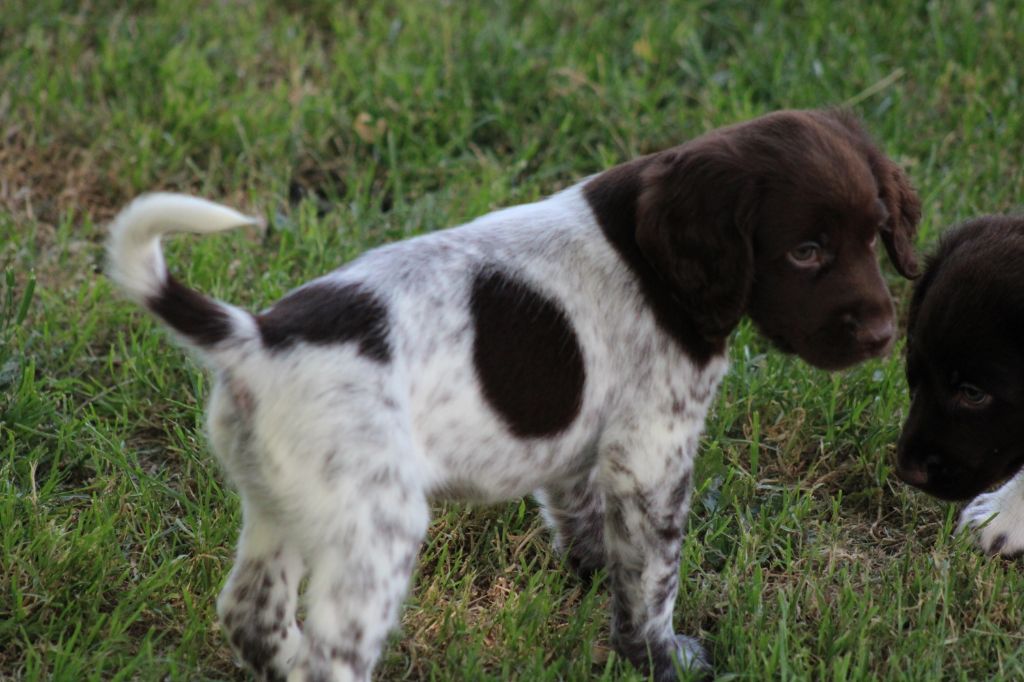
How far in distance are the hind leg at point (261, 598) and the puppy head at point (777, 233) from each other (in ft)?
3.99

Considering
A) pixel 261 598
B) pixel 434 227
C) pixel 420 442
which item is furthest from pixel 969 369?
pixel 434 227

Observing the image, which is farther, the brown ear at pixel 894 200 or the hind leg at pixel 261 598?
the brown ear at pixel 894 200

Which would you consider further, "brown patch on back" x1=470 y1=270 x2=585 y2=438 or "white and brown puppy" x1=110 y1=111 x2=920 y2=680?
"brown patch on back" x1=470 y1=270 x2=585 y2=438

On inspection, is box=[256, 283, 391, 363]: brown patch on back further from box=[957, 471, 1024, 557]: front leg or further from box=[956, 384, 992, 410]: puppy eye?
box=[957, 471, 1024, 557]: front leg

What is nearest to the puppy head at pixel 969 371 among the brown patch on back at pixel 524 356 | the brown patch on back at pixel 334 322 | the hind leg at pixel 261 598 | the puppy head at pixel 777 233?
the puppy head at pixel 777 233

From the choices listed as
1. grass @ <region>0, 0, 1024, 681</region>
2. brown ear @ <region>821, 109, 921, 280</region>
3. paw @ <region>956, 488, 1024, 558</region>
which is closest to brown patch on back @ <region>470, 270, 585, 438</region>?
grass @ <region>0, 0, 1024, 681</region>

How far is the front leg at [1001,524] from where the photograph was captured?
183 inches

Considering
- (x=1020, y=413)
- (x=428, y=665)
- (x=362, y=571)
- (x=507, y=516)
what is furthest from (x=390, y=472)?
(x=1020, y=413)

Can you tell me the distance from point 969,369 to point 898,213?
0.57 meters

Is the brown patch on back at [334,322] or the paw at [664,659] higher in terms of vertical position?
the brown patch on back at [334,322]

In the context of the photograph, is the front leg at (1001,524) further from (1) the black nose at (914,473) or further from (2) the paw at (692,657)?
(2) the paw at (692,657)

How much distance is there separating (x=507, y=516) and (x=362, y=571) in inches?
52.6

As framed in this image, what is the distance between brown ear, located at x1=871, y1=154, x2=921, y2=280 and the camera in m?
3.96

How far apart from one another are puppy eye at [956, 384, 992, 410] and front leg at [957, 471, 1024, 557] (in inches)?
21.0
